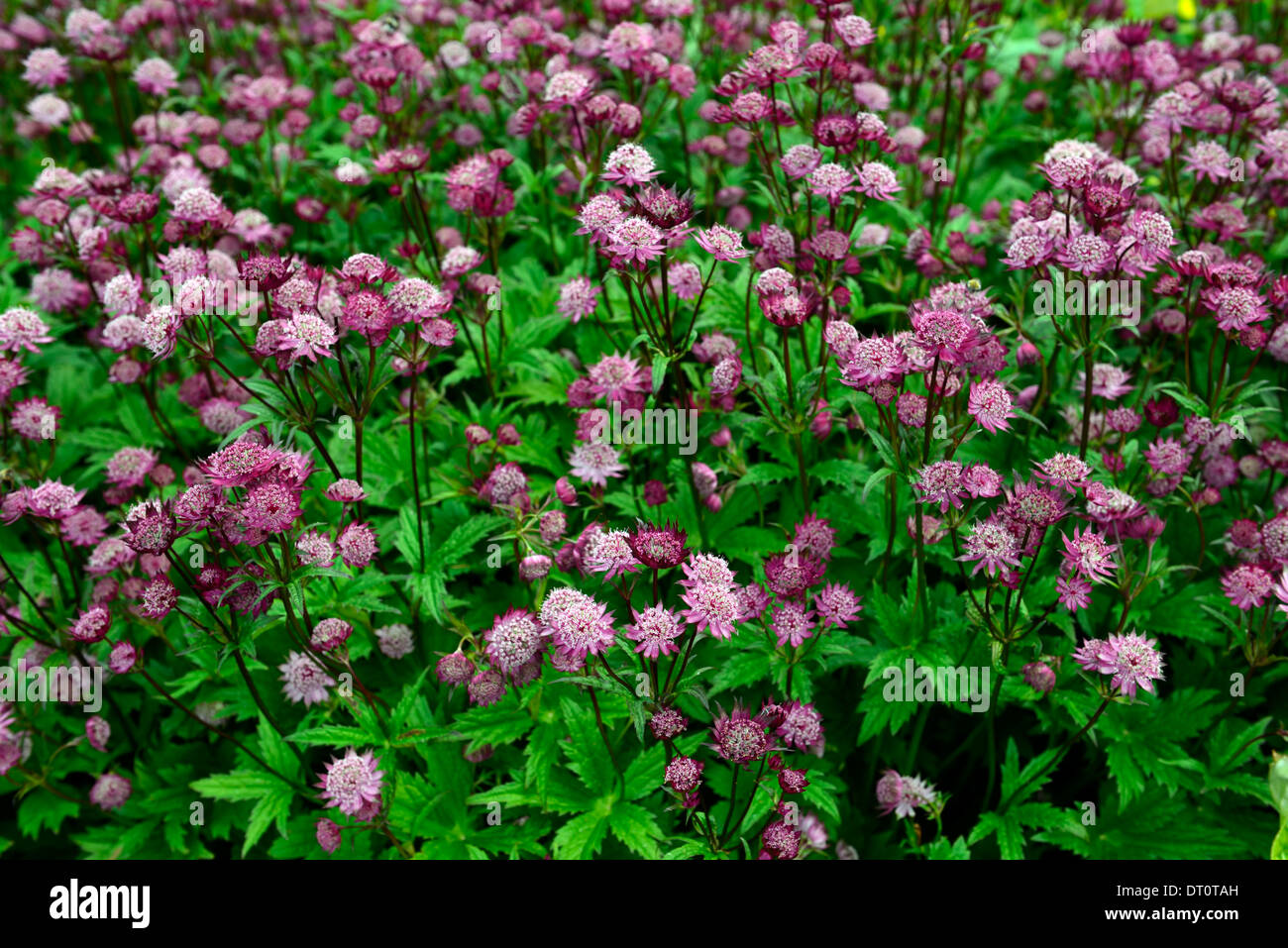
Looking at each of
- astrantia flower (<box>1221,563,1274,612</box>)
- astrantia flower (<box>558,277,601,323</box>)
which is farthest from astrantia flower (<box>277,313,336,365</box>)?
astrantia flower (<box>1221,563,1274,612</box>)

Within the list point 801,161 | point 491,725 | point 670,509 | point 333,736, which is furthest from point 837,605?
point 333,736

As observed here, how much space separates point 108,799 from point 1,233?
380cm

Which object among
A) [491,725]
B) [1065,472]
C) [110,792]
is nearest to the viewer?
[1065,472]

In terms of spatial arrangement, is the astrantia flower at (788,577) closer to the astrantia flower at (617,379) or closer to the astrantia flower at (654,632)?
the astrantia flower at (654,632)

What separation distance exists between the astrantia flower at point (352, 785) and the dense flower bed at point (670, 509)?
0.04m

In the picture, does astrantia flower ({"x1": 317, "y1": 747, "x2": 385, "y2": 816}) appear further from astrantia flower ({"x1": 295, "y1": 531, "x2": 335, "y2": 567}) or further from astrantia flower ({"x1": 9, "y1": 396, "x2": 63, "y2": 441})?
astrantia flower ({"x1": 9, "y1": 396, "x2": 63, "y2": 441})

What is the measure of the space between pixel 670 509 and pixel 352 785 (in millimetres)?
1421

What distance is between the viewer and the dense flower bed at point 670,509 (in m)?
2.84

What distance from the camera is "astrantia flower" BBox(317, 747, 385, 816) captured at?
2.82m

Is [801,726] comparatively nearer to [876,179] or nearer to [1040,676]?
[1040,676]

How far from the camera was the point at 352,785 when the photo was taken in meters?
2.84

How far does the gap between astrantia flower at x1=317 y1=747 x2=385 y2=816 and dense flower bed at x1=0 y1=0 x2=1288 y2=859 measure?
43 mm

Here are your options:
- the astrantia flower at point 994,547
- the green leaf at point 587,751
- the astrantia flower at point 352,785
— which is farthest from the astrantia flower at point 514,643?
the astrantia flower at point 994,547

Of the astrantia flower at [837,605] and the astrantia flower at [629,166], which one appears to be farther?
the astrantia flower at [629,166]
